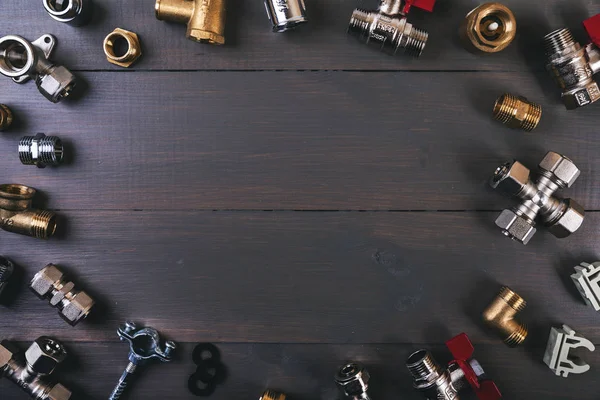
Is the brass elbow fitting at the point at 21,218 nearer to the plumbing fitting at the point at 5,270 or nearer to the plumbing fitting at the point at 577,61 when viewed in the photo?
the plumbing fitting at the point at 5,270

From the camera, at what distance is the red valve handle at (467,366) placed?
1055 millimetres

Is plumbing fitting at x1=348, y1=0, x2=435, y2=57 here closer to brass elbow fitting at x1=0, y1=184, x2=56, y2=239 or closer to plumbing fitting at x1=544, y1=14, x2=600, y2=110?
plumbing fitting at x1=544, y1=14, x2=600, y2=110

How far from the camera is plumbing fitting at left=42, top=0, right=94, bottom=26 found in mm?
1029

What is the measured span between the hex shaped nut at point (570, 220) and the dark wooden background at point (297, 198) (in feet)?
0.18

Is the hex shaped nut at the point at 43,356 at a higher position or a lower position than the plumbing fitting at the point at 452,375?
lower

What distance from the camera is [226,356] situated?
112 cm

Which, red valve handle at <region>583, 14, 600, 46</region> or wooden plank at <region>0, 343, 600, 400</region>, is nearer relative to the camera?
red valve handle at <region>583, 14, 600, 46</region>

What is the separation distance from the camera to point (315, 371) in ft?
3.68

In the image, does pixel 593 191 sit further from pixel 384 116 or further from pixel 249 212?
pixel 249 212

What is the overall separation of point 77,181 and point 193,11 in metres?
0.43

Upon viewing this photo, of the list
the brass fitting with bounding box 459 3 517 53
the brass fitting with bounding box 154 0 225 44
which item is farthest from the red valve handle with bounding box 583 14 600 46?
the brass fitting with bounding box 154 0 225 44

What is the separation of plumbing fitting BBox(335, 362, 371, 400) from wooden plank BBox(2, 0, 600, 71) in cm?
62

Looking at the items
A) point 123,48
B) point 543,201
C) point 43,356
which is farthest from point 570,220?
point 43,356

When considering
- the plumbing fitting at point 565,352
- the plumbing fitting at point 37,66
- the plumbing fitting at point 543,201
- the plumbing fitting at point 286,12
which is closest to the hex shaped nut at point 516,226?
the plumbing fitting at point 543,201
